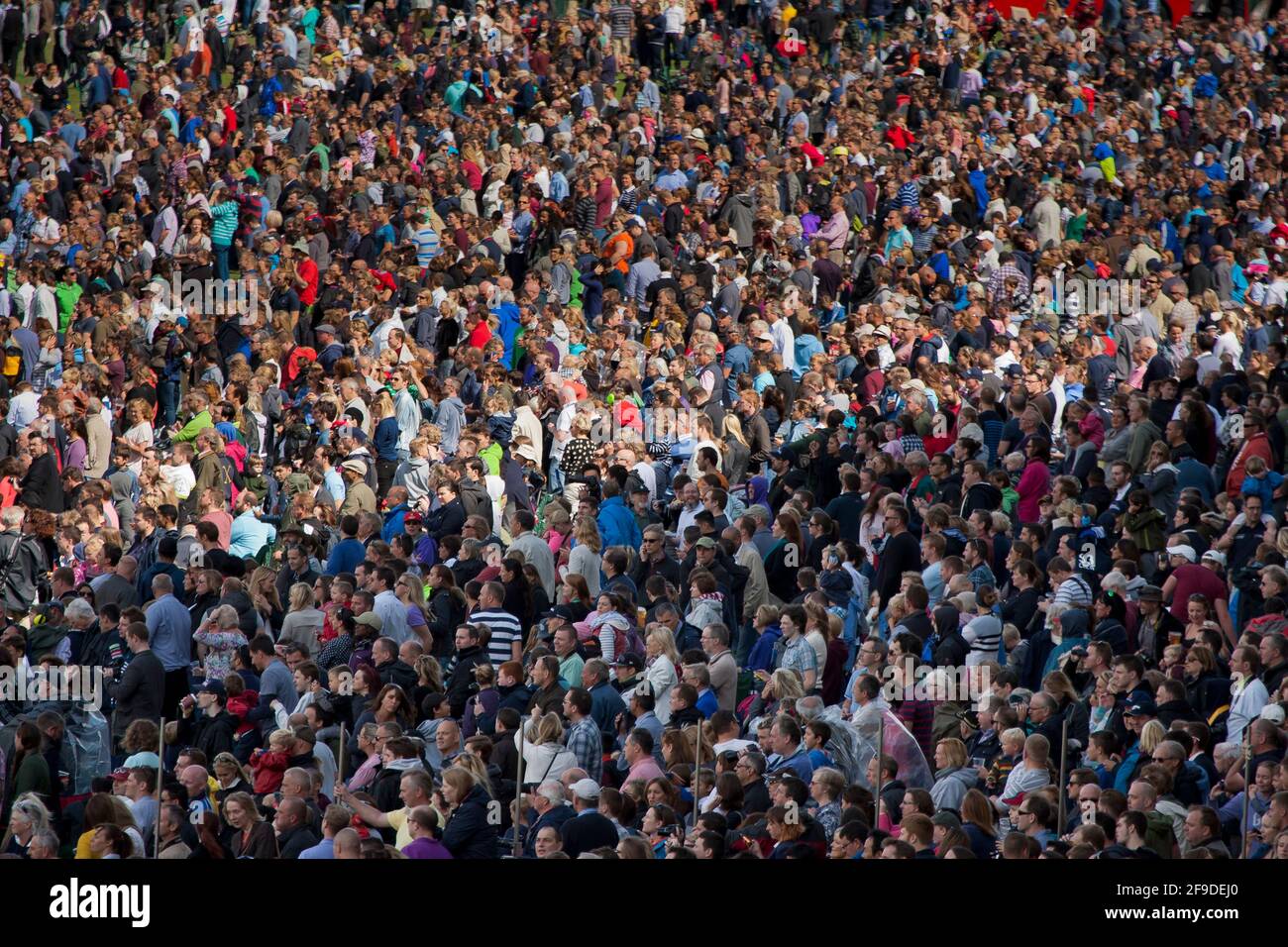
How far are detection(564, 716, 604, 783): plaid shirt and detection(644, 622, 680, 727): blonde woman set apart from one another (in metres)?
0.68

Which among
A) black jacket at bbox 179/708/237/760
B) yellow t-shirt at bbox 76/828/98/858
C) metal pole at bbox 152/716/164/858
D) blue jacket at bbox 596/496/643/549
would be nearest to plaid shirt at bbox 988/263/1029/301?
blue jacket at bbox 596/496/643/549

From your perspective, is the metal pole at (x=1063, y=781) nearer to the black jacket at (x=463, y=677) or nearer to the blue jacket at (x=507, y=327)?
the black jacket at (x=463, y=677)

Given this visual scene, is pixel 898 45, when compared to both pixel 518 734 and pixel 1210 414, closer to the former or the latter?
pixel 1210 414

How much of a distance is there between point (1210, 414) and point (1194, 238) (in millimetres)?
7841

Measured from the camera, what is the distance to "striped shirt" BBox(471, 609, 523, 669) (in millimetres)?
14219

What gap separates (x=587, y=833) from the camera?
10914 millimetres

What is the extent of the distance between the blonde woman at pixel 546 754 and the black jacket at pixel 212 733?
1885mm

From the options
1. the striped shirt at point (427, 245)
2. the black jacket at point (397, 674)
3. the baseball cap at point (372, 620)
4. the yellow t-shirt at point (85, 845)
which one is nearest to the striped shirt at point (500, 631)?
the baseball cap at point (372, 620)

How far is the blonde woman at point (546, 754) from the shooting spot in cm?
1224

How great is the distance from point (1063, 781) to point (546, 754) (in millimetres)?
2880

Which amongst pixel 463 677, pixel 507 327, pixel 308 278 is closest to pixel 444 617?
pixel 463 677

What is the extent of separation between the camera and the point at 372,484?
57.7 ft

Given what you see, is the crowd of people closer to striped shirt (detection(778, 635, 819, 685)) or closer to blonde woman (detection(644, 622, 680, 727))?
blonde woman (detection(644, 622, 680, 727))

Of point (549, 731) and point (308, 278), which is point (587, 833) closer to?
point (549, 731)
